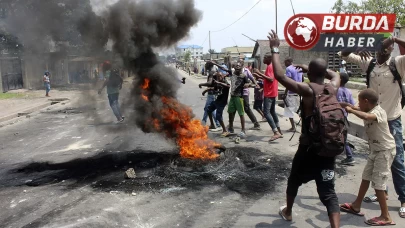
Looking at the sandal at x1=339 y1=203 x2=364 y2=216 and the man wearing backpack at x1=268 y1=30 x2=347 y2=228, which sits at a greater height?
the man wearing backpack at x1=268 y1=30 x2=347 y2=228

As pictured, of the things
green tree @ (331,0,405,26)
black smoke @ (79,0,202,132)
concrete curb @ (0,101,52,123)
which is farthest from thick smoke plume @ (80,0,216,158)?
green tree @ (331,0,405,26)

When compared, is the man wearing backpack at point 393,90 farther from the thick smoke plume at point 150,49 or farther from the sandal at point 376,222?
the thick smoke plume at point 150,49

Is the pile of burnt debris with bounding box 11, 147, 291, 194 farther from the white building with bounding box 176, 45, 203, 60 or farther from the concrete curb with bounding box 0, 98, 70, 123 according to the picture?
the concrete curb with bounding box 0, 98, 70, 123

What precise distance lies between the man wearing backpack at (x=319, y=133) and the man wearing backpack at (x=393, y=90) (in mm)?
1102

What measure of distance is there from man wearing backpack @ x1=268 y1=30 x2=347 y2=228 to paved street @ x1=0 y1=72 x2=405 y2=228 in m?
0.61

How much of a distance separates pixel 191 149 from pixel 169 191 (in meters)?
1.59

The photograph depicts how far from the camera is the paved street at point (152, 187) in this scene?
3.70m

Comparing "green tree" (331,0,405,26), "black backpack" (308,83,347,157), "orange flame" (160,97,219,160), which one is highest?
"green tree" (331,0,405,26)

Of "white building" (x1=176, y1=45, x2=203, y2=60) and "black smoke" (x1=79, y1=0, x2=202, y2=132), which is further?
"white building" (x1=176, y1=45, x2=203, y2=60)

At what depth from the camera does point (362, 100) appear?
3555 millimetres

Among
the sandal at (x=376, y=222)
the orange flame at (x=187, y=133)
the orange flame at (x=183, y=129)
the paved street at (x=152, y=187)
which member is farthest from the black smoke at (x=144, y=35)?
the sandal at (x=376, y=222)

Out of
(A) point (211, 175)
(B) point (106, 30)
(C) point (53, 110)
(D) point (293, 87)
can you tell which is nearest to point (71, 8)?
(B) point (106, 30)

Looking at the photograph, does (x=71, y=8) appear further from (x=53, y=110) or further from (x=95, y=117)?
(x=53, y=110)

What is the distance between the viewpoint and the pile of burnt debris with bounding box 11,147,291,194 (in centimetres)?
474
